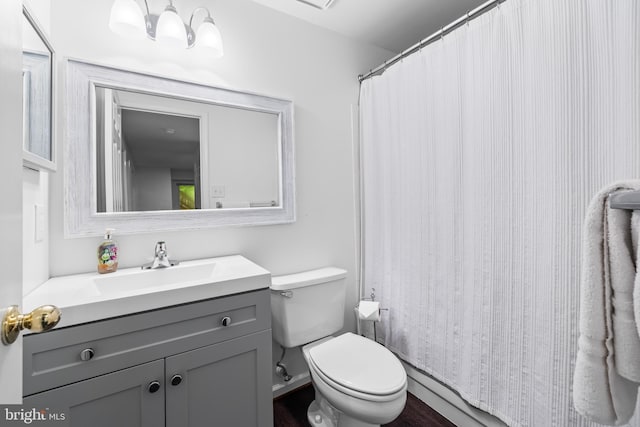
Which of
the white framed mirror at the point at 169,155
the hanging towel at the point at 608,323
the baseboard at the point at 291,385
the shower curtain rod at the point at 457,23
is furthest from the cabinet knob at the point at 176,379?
the shower curtain rod at the point at 457,23

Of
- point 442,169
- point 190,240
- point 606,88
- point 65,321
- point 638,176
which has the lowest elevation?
point 65,321

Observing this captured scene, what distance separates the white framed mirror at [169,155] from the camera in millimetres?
1188

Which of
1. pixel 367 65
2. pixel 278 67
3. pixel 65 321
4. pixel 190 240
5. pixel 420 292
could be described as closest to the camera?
pixel 65 321

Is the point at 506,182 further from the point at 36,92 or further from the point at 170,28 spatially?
the point at 36,92

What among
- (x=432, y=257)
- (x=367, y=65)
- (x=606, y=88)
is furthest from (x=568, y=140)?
(x=367, y=65)

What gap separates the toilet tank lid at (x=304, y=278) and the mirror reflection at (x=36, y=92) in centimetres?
109

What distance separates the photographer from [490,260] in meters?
1.23

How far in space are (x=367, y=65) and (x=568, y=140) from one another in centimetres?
148

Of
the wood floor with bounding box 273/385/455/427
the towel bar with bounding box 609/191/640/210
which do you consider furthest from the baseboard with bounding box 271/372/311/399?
the towel bar with bounding box 609/191/640/210

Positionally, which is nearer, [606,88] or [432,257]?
[606,88]

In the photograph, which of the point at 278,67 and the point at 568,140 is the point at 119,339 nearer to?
the point at 278,67

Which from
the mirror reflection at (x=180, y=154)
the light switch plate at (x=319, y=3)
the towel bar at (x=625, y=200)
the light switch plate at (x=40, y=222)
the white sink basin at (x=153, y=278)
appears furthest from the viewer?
the light switch plate at (x=319, y=3)

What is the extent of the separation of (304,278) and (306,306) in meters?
0.15

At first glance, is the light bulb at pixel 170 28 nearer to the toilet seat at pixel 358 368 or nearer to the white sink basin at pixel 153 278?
the white sink basin at pixel 153 278
